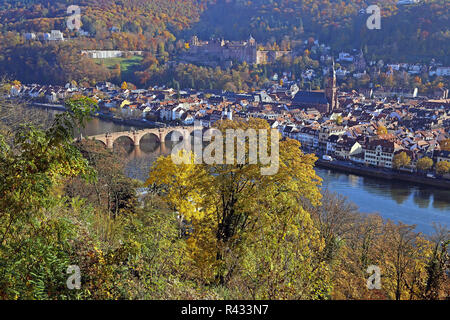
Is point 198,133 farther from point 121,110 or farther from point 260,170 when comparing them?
point 260,170

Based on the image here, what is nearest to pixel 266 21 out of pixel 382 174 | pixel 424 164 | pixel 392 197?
pixel 382 174

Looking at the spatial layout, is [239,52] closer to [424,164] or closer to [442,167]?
[424,164]

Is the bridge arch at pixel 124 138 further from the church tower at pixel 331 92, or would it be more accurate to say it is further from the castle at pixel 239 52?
the castle at pixel 239 52

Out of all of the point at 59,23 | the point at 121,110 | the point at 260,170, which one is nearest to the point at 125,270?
the point at 260,170

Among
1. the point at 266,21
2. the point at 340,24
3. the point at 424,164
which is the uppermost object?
the point at 266,21

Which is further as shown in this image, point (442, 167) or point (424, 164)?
point (424, 164)

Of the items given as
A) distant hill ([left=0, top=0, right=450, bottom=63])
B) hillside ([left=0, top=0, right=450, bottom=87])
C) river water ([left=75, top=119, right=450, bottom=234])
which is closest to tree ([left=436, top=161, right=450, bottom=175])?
river water ([left=75, top=119, right=450, bottom=234])

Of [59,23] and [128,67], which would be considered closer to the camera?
[128,67]
